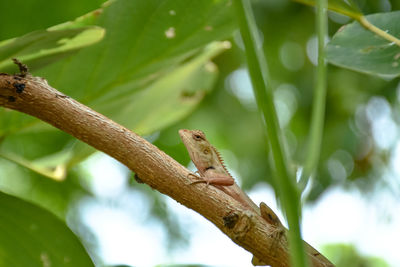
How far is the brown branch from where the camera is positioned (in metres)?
1.47

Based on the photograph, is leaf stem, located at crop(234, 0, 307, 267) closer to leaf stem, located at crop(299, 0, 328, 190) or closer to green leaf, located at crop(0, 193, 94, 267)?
leaf stem, located at crop(299, 0, 328, 190)

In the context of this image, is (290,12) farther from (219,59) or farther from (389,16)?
(389,16)

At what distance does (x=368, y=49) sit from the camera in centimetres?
168

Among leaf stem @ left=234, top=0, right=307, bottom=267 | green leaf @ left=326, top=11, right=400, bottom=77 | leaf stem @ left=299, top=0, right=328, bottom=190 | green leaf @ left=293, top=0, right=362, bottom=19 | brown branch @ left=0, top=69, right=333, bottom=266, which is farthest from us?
green leaf @ left=293, top=0, right=362, bottom=19

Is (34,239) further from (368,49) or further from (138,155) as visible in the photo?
(368,49)

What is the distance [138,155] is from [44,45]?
445mm

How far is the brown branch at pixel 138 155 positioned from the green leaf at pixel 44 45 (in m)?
0.11

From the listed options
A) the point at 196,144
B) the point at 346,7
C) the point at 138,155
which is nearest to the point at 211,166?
the point at 196,144

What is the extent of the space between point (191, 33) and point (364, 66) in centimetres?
71

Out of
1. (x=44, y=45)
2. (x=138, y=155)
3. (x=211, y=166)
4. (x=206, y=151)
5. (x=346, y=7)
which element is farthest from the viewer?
(x=206, y=151)

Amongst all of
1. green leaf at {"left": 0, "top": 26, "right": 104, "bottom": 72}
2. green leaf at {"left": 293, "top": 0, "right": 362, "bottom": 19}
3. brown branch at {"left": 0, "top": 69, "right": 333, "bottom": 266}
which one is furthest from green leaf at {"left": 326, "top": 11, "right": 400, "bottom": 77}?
green leaf at {"left": 0, "top": 26, "right": 104, "bottom": 72}

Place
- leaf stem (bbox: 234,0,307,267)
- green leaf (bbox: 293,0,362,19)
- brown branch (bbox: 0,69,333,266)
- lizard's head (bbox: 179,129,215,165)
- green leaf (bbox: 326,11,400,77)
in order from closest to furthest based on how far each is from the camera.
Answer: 1. leaf stem (bbox: 234,0,307,267)
2. brown branch (bbox: 0,69,333,266)
3. green leaf (bbox: 326,11,400,77)
4. green leaf (bbox: 293,0,362,19)
5. lizard's head (bbox: 179,129,215,165)

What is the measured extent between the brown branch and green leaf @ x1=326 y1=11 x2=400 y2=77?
528 millimetres

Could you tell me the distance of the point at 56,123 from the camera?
150cm
